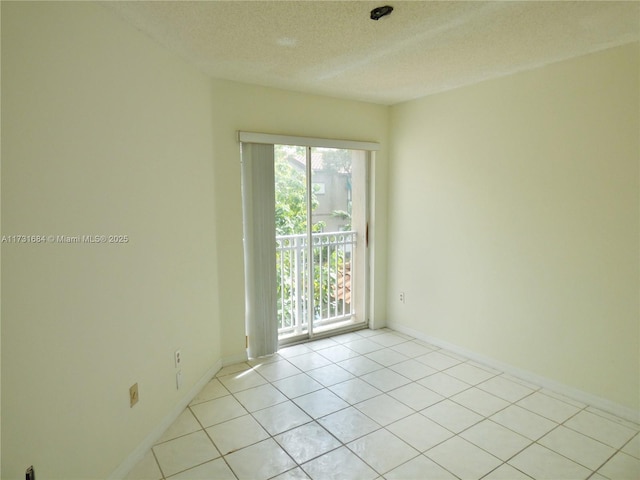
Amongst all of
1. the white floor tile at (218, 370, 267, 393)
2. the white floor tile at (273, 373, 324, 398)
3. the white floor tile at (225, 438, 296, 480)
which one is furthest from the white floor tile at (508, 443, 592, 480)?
the white floor tile at (218, 370, 267, 393)

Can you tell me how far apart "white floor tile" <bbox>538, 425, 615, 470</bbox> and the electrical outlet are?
231cm

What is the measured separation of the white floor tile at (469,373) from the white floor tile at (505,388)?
5 cm

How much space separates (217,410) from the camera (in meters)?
2.55

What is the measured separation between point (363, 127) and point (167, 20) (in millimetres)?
2250

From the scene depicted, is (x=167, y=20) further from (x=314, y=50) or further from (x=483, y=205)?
→ (x=483, y=205)

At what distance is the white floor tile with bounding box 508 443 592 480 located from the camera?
6.36 feet

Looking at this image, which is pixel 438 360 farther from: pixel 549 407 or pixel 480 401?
pixel 549 407

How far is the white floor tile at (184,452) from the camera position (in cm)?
201

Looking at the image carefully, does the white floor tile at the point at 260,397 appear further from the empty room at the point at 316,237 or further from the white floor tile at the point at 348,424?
the white floor tile at the point at 348,424

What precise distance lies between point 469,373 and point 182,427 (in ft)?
7.25

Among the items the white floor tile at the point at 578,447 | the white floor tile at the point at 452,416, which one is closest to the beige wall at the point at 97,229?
the white floor tile at the point at 452,416

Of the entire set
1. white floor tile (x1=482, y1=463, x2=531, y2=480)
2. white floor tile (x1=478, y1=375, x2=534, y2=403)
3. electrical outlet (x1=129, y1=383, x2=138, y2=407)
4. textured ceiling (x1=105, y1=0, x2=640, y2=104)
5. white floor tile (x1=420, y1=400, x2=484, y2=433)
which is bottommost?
white floor tile (x1=482, y1=463, x2=531, y2=480)

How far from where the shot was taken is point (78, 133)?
1603 mm

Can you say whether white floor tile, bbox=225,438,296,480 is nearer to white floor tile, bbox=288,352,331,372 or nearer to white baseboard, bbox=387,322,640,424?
white floor tile, bbox=288,352,331,372
